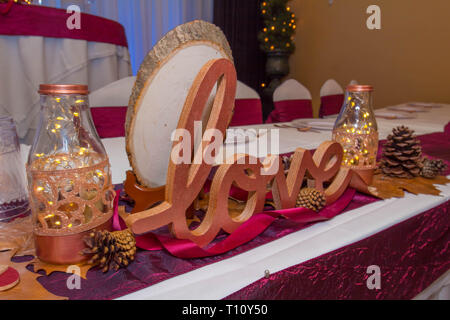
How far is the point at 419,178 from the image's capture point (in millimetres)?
717

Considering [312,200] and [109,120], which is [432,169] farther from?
[109,120]

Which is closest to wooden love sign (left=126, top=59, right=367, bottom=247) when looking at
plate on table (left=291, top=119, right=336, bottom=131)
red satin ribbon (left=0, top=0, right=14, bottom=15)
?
plate on table (left=291, top=119, right=336, bottom=131)

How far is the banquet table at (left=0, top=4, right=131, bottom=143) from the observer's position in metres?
1.80

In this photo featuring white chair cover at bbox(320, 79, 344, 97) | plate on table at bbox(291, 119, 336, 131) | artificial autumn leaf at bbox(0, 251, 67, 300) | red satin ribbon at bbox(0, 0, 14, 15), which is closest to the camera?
artificial autumn leaf at bbox(0, 251, 67, 300)

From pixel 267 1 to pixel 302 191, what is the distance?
4607 mm

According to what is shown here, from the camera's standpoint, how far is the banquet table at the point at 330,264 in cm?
34

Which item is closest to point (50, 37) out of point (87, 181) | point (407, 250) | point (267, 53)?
point (87, 181)

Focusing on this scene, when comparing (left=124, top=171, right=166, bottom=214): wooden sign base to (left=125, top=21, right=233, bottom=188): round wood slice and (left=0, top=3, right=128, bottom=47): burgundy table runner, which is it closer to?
(left=125, top=21, right=233, bottom=188): round wood slice

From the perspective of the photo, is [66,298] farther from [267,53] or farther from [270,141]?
[267,53]

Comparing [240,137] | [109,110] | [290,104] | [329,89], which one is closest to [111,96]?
[109,110]

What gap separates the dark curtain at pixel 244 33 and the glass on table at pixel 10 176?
13.8 feet

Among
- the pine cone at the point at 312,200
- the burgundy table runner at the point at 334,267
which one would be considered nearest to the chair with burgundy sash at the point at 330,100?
the burgundy table runner at the point at 334,267

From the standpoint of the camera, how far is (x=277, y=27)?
4.41 meters

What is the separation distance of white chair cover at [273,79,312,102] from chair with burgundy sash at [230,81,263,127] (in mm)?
308
